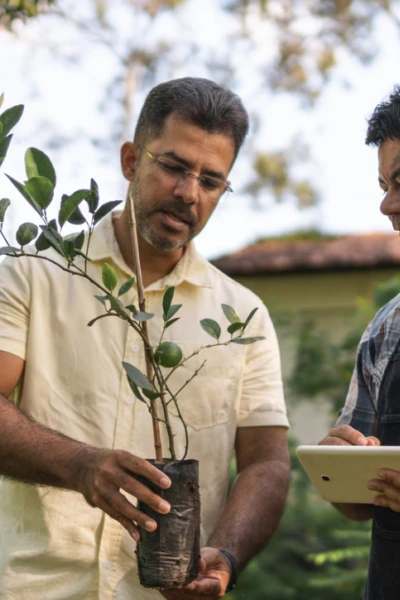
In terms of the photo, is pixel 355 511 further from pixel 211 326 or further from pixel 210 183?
Result: pixel 210 183

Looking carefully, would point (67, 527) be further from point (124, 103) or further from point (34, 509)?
point (124, 103)

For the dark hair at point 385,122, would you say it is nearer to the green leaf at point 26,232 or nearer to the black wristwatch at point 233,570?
the green leaf at point 26,232

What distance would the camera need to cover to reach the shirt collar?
3070 millimetres

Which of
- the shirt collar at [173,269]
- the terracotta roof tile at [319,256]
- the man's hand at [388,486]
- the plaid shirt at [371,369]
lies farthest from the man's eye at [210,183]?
the terracotta roof tile at [319,256]

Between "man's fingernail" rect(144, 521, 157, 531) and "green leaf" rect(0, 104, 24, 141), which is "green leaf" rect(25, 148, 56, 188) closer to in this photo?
"green leaf" rect(0, 104, 24, 141)

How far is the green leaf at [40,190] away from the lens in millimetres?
2166

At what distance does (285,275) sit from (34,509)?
9.88 meters

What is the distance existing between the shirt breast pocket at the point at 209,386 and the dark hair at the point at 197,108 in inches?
27.6

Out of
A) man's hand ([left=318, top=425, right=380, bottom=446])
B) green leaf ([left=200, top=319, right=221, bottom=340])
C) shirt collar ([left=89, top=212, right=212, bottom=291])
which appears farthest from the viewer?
shirt collar ([left=89, top=212, right=212, bottom=291])

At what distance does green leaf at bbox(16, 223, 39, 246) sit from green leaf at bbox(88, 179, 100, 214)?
14 centimetres

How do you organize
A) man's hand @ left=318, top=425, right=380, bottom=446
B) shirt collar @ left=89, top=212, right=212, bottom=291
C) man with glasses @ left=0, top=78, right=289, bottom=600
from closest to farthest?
man's hand @ left=318, top=425, right=380, bottom=446 < man with glasses @ left=0, top=78, right=289, bottom=600 < shirt collar @ left=89, top=212, right=212, bottom=291

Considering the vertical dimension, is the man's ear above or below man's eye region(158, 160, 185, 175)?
above

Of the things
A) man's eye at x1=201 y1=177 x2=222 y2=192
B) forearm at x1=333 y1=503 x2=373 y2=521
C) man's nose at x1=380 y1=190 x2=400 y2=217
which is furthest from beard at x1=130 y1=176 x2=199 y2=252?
forearm at x1=333 y1=503 x2=373 y2=521

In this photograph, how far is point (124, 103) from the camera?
1482cm
